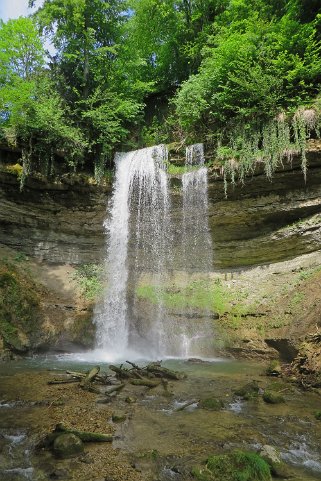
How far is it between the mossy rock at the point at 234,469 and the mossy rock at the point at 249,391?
308 centimetres

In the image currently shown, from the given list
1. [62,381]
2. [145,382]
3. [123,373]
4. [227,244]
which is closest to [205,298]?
[227,244]

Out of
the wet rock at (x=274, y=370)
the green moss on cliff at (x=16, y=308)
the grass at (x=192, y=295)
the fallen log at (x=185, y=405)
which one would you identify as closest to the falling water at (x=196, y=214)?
the grass at (x=192, y=295)

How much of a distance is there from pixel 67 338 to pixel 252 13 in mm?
15660

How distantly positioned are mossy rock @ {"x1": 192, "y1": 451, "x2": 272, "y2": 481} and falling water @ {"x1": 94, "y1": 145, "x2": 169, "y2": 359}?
11.0 metres

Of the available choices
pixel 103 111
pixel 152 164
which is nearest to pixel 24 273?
pixel 152 164

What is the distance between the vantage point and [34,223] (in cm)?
1559

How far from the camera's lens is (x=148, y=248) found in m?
15.8

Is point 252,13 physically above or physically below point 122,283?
above

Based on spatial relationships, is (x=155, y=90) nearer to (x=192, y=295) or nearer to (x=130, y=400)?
(x=192, y=295)

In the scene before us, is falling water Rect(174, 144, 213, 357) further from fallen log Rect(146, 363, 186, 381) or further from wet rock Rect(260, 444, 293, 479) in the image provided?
wet rock Rect(260, 444, 293, 479)

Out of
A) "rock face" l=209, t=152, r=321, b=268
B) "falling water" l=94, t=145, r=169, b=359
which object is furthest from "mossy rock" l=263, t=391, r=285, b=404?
"falling water" l=94, t=145, r=169, b=359

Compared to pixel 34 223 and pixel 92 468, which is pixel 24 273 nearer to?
pixel 34 223

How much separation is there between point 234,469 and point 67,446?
2.09 meters

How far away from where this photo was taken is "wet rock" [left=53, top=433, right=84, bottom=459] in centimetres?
449
